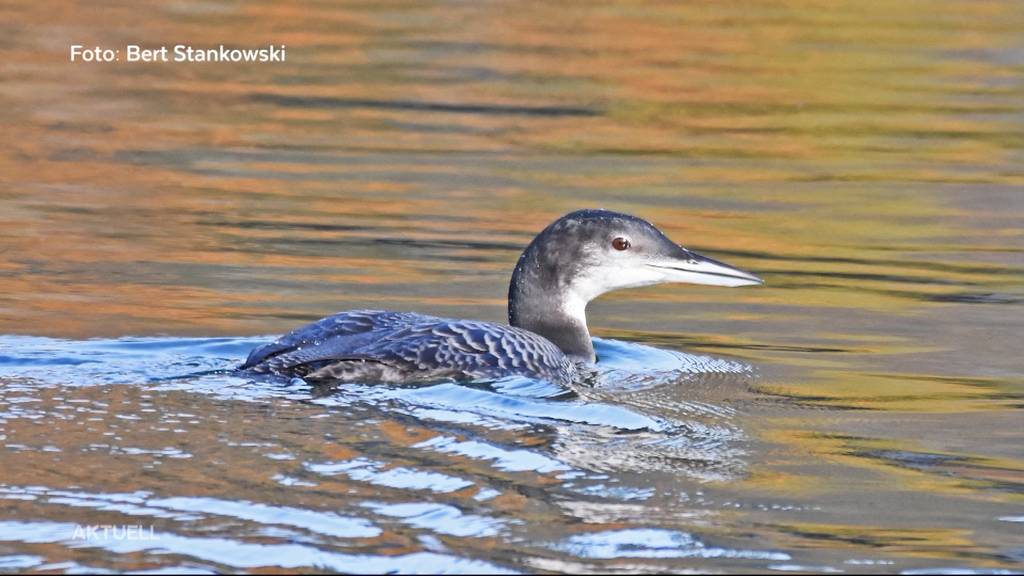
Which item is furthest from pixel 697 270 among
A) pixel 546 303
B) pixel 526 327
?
pixel 526 327

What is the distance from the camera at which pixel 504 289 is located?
909 centimetres

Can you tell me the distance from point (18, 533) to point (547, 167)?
7930 millimetres

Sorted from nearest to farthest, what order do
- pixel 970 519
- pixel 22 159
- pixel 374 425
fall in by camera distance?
pixel 970 519 → pixel 374 425 → pixel 22 159

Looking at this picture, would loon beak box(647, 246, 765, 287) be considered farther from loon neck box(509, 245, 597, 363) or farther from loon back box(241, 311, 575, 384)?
loon back box(241, 311, 575, 384)

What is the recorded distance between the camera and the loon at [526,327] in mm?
6656

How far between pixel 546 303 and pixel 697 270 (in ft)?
2.10

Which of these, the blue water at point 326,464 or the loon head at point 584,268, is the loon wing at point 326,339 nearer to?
the blue water at point 326,464

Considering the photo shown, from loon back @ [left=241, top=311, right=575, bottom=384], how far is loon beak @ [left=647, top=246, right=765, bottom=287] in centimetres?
81

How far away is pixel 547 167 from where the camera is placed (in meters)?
12.3

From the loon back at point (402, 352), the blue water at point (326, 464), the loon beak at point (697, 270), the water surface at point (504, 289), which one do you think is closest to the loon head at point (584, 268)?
the loon beak at point (697, 270)

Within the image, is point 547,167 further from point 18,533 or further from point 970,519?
point 18,533

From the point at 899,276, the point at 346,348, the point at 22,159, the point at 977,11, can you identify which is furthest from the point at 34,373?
the point at 977,11

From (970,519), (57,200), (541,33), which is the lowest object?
(970,519)

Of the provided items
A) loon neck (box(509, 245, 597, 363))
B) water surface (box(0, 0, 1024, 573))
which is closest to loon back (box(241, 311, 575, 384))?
water surface (box(0, 0, 1024, 573))
